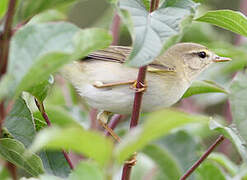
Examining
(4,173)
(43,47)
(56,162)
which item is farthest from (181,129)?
(43,47)

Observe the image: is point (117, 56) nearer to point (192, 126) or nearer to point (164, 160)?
point (164, 160)

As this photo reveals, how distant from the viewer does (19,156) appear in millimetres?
1652

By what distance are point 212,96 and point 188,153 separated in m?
1.05

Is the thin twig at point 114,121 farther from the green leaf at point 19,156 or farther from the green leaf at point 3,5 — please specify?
the green leaf at point 3,5

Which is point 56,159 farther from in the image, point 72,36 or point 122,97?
point 72,36

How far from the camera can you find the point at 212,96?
3855 millimetres

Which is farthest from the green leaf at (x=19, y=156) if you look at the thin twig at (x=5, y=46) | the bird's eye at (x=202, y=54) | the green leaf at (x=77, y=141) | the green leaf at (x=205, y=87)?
the bird's eye at (x=202, y=54)

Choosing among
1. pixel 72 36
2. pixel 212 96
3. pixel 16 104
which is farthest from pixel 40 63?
pixel 212 96

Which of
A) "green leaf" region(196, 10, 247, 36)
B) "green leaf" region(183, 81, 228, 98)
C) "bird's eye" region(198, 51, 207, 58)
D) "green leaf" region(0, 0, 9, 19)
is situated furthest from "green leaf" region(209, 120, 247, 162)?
"bird's eye" region(198, 51, 207, 58)

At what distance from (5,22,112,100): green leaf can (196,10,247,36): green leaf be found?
1.67ft

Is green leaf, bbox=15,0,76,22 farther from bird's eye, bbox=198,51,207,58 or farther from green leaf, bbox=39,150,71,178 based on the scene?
bird's eye, bbox=198,51,207,58

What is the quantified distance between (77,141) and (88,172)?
0.15m

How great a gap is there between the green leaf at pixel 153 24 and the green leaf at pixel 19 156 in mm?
529

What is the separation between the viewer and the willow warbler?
2.48 metres
